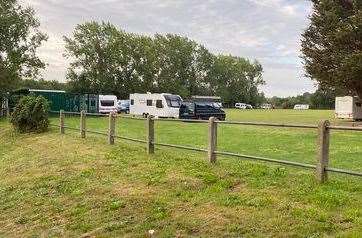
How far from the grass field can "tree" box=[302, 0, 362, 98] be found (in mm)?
19070

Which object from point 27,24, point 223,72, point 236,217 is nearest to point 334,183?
point 236,217

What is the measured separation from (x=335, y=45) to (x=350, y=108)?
11.0 m

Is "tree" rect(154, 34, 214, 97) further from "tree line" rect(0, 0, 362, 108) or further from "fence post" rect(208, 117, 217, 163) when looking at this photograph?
"fence post" rect(208, 117, 217, 163)

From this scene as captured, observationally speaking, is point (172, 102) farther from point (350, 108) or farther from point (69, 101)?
point (350, 108)

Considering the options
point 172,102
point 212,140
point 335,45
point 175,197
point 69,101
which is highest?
point 335,45

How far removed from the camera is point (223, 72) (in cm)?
13238

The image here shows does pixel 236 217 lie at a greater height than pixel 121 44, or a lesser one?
lesser

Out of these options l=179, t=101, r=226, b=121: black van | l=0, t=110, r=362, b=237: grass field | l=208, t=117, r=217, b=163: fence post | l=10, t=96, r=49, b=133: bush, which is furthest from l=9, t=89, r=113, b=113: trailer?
l=208, t=117, r=217, b=163: fence post

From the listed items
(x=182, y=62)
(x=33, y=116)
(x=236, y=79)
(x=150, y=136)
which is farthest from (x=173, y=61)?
(x=150, y=136)

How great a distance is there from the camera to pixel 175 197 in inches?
384

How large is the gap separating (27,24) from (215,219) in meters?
43.1

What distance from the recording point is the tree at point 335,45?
3384 centimetres

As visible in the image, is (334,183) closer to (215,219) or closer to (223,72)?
(215,219)

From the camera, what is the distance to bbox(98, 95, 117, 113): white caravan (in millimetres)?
55803
